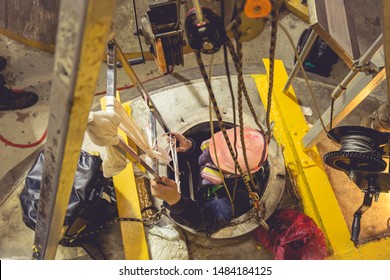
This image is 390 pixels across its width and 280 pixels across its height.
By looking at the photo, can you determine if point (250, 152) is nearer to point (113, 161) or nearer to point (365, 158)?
point (365, 158)

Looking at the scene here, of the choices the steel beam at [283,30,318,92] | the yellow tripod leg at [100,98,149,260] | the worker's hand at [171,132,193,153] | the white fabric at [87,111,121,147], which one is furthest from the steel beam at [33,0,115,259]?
the steel beam at [283,30,318,92]

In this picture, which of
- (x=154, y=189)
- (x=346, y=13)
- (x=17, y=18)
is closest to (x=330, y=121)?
(x=346, y=13)

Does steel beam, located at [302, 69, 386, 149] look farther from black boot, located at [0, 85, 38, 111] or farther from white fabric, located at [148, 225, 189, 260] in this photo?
black boot, located at [0, 85, 38, 111]

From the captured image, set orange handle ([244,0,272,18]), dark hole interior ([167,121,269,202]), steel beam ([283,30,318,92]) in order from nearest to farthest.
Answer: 1. orange handle ([244,0,272,18])
2. steel beam ([283,30,318,92])
3. dark hole interior ([167,121,269,202])

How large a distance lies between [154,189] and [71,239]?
927 mm

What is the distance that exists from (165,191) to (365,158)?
1357mm

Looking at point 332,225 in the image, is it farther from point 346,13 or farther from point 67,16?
A: point 67,16

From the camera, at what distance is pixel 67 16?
3.44 ft

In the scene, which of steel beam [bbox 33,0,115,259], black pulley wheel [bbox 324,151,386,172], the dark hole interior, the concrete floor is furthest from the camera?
the dark hole interior

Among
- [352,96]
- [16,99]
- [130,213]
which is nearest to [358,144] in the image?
[352,96]

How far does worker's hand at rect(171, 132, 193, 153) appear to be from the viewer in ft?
10.4

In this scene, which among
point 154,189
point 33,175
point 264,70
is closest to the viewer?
point 154,189

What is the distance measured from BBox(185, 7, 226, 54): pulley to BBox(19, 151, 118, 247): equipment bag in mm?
1780

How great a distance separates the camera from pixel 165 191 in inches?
101
